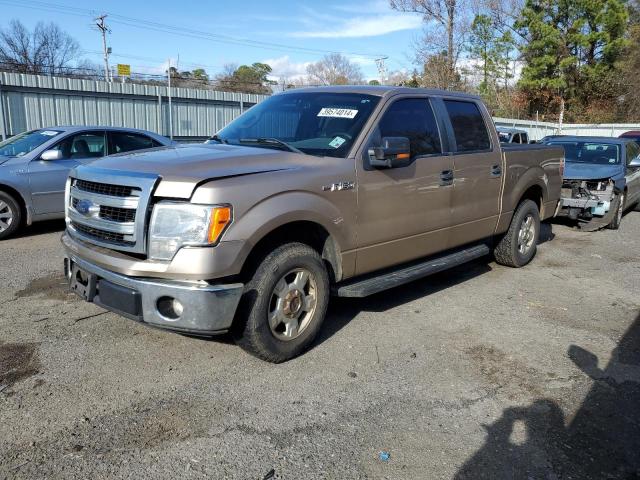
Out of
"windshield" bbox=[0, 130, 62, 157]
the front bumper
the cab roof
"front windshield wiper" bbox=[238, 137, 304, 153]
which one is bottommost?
the front bumper

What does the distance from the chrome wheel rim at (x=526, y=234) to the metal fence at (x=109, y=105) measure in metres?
13.8

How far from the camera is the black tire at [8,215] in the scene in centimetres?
746

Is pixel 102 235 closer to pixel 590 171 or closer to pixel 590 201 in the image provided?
pixel 590 201

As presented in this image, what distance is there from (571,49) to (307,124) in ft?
136

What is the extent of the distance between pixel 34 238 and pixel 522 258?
6.76 meters

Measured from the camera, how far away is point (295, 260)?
382 centimetres

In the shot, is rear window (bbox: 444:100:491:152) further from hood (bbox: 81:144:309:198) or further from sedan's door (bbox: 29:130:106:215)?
sedan's door (bbox: 29:130:106:215)

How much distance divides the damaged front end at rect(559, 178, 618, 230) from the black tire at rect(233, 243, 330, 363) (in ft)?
22.7

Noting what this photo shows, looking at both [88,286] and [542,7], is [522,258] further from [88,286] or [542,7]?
[542,7]

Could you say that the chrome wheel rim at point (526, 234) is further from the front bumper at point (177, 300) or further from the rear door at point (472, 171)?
the front bumper at point (177, 300)

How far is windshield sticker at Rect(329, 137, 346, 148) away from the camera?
433cm

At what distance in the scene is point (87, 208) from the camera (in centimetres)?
382

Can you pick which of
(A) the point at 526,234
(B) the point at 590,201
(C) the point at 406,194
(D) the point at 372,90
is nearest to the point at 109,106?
(B) the point at 590,201

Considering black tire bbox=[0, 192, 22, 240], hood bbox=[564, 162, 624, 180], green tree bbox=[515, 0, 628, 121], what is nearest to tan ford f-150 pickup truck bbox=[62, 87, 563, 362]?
black tire bbox=[0, 192, 22, 240]
